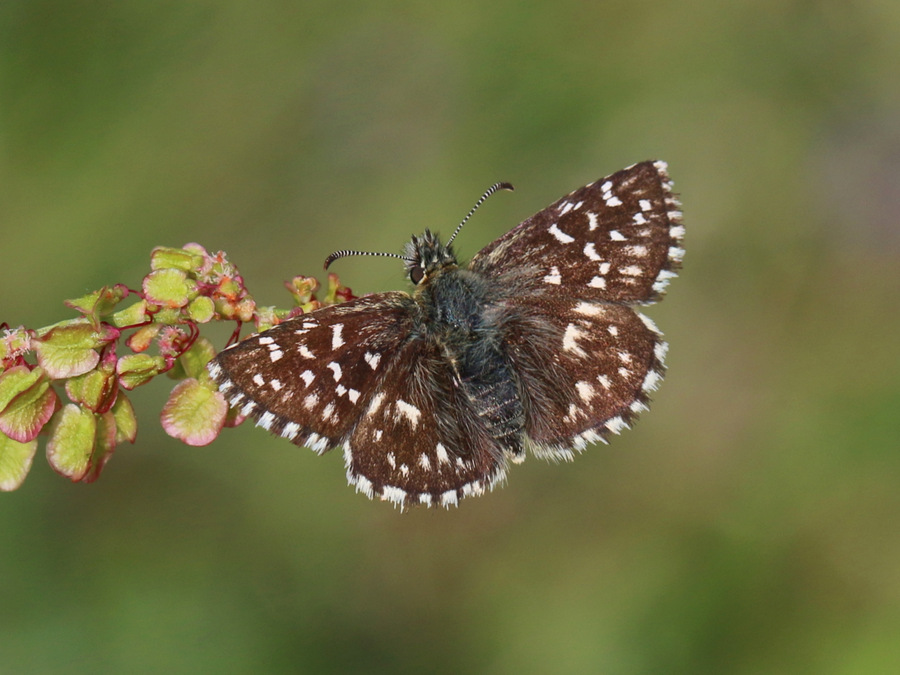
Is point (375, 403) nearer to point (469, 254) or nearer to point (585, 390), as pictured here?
point (585, 390)

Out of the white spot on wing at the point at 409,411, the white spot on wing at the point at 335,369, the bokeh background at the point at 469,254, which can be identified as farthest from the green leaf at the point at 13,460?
the bokeh background at the point at 469,254

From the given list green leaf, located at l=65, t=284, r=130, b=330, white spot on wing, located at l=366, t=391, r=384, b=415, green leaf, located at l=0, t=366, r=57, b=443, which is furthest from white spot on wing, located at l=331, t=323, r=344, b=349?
green leaf, located at l=0, t=366, r=57, b=443

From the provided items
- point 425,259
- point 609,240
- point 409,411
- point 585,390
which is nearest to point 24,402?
point 409,411

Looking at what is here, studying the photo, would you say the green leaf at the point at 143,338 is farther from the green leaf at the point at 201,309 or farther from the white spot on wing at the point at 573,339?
the white spot on wing at the point at 573,339

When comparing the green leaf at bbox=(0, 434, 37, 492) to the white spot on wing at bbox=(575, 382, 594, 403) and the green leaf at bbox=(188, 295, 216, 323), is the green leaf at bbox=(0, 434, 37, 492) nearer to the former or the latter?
the green leaf at bbox=(188, 295, 216, 323)

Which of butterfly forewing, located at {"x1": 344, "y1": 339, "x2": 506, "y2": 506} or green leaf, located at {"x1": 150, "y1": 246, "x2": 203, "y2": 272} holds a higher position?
green leaf, located at {"x1": 150, "y1": 246, "x2": 203, "y2": 272}

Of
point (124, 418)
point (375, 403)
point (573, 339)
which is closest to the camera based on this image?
point (124, 418)

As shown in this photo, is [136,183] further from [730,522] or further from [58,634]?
[730,522]
